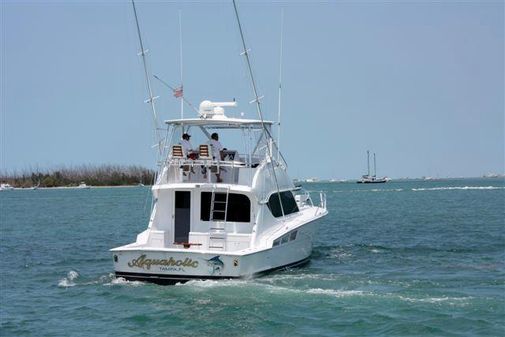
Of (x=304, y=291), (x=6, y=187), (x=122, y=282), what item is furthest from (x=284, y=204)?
(x=6, y=187)

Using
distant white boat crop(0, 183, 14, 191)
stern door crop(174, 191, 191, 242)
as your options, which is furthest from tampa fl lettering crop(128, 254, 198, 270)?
distant white boat crop(0, 183, 14, 191)

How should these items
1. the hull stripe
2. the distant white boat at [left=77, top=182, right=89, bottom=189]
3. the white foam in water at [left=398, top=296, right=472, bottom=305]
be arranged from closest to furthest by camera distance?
the white foam in water at [left=398, top=296, right=472, bottom=305] < the hull stripe < the distant white boat at [left=77, top=182, right=89, bottom=189]

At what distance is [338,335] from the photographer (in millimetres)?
15648

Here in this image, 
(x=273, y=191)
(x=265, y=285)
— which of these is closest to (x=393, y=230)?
(x=273, y=191)

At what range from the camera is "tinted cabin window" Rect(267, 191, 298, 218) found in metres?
23.7

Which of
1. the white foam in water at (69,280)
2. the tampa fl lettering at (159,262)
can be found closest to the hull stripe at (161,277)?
the tampa fl lettering at (159,262)

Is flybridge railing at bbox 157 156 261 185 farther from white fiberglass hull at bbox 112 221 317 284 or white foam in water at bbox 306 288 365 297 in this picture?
white foam in water at bbox 306 288 365 297

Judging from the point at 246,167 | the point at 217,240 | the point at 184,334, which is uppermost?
the point at 246,167

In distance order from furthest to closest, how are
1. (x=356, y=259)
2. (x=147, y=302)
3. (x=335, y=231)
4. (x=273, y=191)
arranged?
1. (x=335, y=231)
2. (x=356, y=259)
3. (x=273, y=191)
4. (x=147, y=302)

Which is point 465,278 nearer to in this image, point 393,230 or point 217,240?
point 217,240

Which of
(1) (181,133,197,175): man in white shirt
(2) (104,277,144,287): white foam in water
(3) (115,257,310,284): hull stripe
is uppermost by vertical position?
(1) (181,133,197,175): man in white shirt

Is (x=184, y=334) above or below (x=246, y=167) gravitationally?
below

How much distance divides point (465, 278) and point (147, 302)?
29.8 ft

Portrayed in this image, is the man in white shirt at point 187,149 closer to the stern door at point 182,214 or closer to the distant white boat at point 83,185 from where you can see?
the stern door at point 182,214
